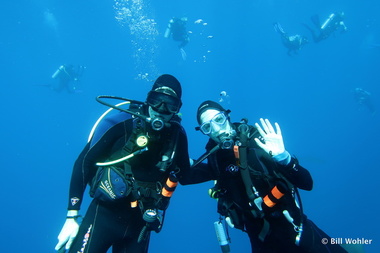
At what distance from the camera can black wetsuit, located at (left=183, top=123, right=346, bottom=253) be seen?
3.46 m

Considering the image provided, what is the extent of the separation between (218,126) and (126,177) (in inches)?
67.5

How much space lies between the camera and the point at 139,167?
3.64m

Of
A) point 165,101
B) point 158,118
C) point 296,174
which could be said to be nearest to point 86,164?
point 158,118

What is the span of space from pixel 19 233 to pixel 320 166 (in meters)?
54.7

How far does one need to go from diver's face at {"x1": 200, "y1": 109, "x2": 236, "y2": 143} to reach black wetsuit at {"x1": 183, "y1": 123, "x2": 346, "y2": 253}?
297 mm

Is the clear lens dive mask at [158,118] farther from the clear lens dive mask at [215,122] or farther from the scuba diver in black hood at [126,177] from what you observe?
the clear lens dive mask at [215,122]

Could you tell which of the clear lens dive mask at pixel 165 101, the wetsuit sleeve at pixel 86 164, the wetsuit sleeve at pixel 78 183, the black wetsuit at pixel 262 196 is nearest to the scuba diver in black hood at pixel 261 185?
the black wetsuit at pixel 262 196

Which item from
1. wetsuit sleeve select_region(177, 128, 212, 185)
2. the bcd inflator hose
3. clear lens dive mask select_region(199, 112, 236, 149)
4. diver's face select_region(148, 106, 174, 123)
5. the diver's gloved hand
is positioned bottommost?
the diver's gloved hand

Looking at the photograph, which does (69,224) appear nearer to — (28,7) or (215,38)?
(28,7)

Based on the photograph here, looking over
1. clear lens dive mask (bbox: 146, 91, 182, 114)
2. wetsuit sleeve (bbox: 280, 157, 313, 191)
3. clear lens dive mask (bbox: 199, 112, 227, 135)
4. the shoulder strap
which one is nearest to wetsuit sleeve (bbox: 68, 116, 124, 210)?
clear lens dive mask (bbox: 146, 91, 182, 114)

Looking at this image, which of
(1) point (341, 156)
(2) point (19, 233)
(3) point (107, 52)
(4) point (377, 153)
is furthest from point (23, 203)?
(4) point (377, 153)

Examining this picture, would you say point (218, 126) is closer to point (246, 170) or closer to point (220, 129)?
point (220, 129)

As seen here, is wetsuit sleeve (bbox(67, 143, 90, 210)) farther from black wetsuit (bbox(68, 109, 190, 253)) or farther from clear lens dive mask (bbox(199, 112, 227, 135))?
clear lens dive mask (bbox(199, 112, 227, 135))

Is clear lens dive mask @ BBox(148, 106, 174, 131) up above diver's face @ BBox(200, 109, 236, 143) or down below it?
below
